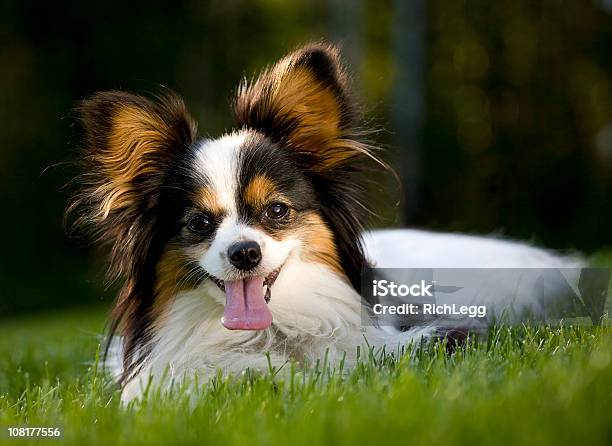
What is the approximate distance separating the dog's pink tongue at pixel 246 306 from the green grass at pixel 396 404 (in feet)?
0.72

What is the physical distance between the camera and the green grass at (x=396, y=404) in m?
2.18

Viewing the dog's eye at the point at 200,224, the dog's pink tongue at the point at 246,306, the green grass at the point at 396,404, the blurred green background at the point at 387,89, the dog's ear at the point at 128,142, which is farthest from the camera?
the blurred green background at the point at 387,89

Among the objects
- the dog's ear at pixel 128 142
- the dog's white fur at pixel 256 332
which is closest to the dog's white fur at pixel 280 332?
the dog's white fur at pixel 256 332

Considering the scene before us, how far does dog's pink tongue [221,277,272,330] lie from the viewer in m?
3.40

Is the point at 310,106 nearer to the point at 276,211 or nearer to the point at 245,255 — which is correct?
the point at 276,211

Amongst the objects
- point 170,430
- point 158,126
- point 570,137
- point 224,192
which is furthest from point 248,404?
point 570,137

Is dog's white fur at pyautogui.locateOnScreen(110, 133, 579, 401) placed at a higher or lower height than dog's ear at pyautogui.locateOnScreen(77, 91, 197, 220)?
lower

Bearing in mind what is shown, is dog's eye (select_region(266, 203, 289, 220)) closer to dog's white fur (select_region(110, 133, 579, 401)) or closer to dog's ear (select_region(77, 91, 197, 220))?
dog's white fur (select_region(110, 133, 579, 401))

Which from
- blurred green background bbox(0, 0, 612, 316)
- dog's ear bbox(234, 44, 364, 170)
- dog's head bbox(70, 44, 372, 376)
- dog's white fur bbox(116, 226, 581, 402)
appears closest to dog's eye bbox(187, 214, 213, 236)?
dog's head bbox(70, 44, 372, 376)

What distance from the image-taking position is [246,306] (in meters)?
3.44

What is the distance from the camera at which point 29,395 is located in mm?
3244

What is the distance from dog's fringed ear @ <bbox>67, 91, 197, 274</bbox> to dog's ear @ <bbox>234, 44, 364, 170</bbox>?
0.35 meters

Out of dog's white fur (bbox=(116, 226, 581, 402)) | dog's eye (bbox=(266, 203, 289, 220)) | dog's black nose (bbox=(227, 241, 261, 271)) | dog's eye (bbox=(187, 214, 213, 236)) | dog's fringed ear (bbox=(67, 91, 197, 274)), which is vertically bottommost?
dog's white fur (bbox=(116, 226, 581, 402))

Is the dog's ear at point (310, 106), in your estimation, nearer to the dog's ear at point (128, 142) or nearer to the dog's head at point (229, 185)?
the dog's head at point (229, 185)
